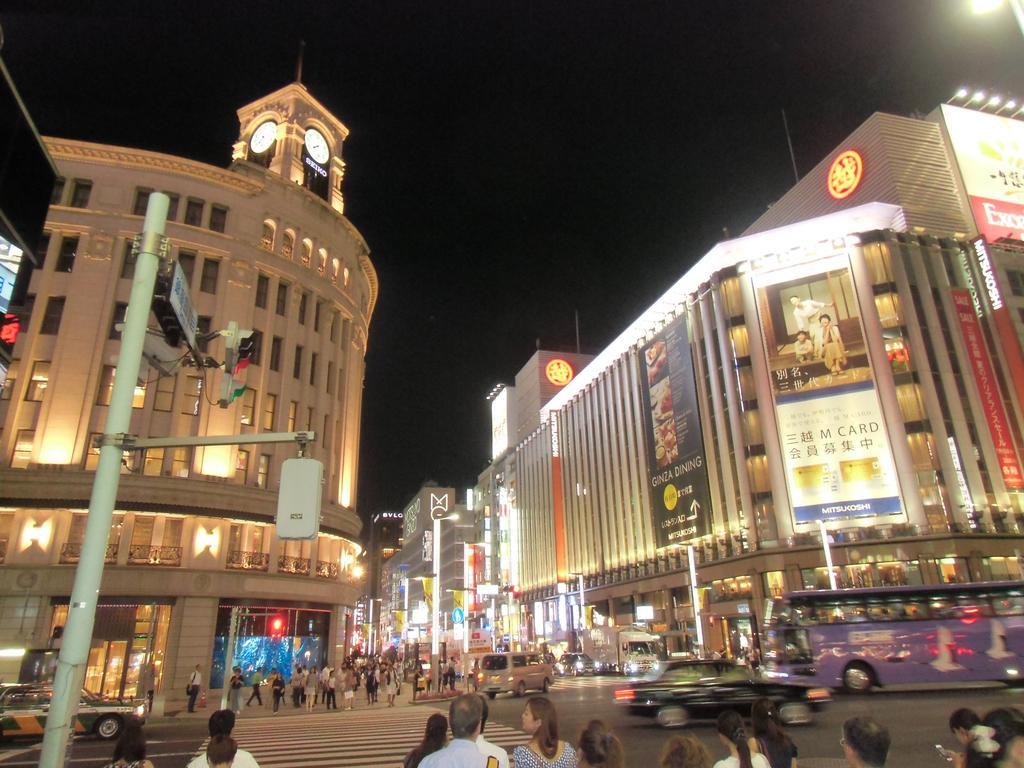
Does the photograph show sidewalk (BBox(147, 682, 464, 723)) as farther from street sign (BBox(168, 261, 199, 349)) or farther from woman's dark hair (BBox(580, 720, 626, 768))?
woman's dark hair (BBox(580, 720, 626, 768))

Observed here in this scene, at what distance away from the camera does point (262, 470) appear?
35.9 metres

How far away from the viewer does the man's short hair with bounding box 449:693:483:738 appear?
4883mm

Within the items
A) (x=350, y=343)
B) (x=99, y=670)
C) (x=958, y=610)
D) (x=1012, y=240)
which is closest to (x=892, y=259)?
(x=1012, y=240)

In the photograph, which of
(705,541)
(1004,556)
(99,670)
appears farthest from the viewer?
(705,541)

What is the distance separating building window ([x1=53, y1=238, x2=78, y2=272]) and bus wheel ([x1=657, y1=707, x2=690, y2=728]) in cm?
3525

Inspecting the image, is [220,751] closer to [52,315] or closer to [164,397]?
[164,397]

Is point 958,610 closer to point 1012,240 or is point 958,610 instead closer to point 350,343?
point 350,343

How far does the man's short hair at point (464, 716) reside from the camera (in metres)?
4.88

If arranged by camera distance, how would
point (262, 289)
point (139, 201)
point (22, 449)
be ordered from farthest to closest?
point (262, 289) < point (139, 201) < point (22, 449)

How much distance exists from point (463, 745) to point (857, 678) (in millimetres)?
23035

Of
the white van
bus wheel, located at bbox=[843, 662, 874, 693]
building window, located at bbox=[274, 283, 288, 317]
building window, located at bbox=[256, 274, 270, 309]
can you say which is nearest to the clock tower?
building window, located at bbox=[274, 283, 288, 317]

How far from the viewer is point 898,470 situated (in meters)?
44.1

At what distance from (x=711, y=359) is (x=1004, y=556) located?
23966 millimetres

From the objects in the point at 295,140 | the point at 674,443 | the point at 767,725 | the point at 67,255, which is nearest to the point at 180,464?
the point at 67,255
